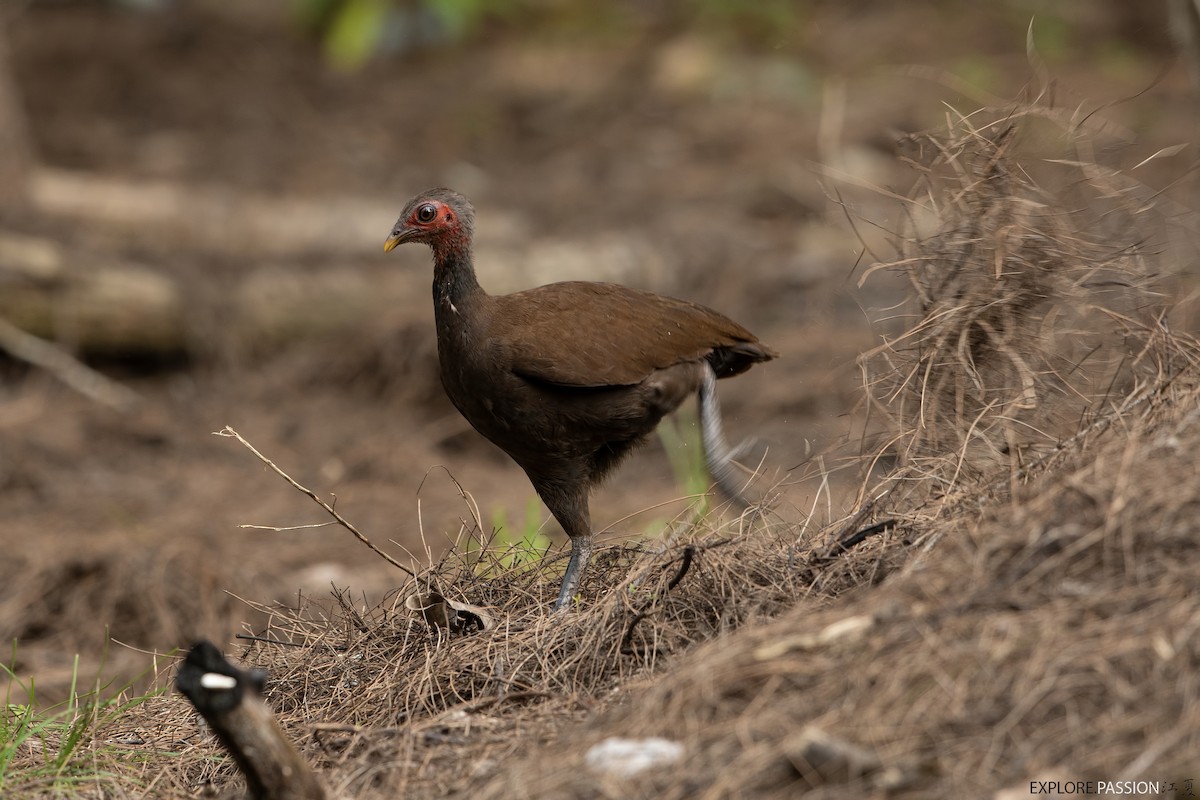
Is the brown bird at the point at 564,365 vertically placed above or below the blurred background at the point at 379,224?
above

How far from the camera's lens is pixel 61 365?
8320 millimetres

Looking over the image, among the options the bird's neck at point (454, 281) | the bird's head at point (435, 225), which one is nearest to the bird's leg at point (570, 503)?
the bird's neck at point (454, 281)

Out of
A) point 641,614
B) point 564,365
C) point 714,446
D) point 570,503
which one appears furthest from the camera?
point 714,446

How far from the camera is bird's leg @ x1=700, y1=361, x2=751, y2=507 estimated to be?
4.44 metres

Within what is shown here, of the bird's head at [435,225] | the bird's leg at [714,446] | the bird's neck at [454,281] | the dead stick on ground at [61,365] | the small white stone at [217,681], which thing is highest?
the bird's head at [435,225]

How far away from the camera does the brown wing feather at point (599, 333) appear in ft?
13.3

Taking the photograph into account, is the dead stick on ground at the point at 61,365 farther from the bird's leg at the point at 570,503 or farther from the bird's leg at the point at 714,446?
the bird's leg at the point at 714,446

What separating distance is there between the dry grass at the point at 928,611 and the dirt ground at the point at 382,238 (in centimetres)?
23

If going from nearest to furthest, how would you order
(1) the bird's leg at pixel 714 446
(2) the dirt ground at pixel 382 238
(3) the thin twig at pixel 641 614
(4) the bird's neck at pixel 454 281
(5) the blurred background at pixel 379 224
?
(3) the thin twig at pixel 641 614
(4) the bird's neck at pixel 454 281
(1) the bird's leg at pixel 714 446
(2) the dirt ground at pixel 382 238
(5) the blurred background at pixel 379 224

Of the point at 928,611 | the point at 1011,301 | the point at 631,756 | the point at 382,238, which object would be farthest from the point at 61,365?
the point at 928,611

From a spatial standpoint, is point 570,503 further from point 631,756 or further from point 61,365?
point 61,365

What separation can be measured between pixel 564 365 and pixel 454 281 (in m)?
0.49

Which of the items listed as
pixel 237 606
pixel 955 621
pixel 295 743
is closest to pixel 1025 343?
pixel 955 621

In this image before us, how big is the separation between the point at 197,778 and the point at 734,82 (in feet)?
35.1
